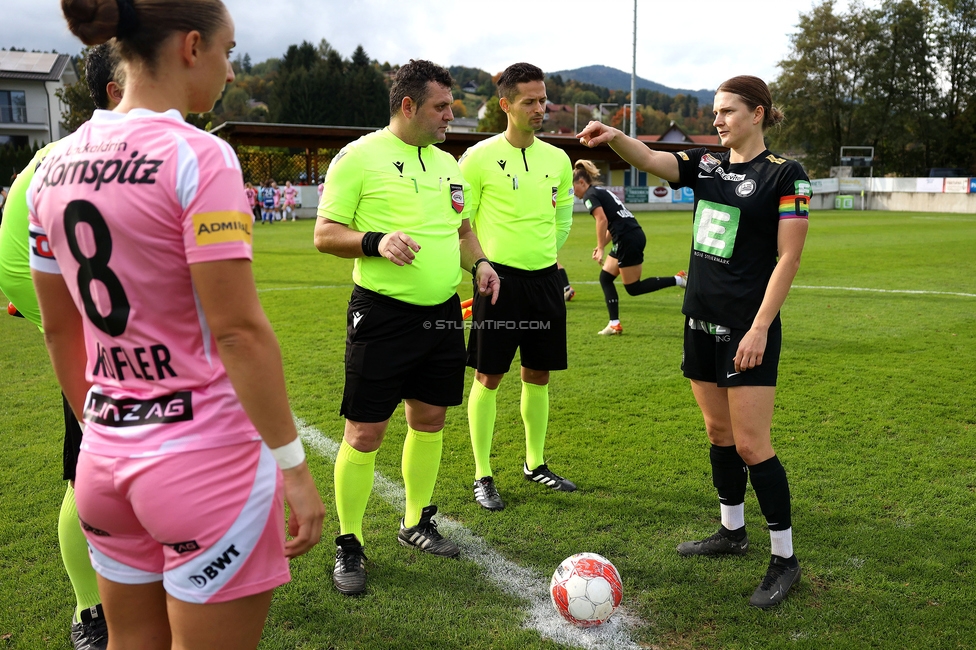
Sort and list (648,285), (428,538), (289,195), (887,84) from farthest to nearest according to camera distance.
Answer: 1. (887,84)
2. (289,195)
3. (648,285)
4. (428,538)

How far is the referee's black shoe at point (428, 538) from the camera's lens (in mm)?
3784

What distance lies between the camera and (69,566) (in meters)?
3.06

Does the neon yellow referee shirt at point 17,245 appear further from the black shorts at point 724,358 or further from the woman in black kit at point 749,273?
the black shorts at point 724,358

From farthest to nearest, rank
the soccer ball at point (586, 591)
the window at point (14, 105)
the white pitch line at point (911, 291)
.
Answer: the window at point (14, 105) → the white pitch line at point (911, 291) → the soccer ball at point (586, 591)

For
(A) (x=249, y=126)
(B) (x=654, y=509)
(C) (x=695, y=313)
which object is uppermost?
(A) (x=249, y=126)

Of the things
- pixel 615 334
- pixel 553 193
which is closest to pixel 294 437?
pixel 553 193

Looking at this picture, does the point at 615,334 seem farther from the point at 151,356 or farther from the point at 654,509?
the point at 151,356

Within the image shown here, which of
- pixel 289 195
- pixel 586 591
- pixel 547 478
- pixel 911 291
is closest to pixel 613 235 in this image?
pixel 547 478

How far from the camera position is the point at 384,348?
11.6 feet

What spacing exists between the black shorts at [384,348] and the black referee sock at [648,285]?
21.8 feet

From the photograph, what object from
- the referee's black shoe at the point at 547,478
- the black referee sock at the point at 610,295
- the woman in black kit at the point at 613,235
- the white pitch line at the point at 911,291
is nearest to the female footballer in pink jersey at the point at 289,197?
the white pitch line at the point at 911,291

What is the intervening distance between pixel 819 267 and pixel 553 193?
39.4ft

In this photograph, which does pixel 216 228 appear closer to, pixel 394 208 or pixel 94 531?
pixel 94 531

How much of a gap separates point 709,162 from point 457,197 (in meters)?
1.26
